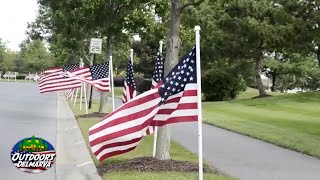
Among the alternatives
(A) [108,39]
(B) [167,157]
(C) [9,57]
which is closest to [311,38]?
(A) [108,39]

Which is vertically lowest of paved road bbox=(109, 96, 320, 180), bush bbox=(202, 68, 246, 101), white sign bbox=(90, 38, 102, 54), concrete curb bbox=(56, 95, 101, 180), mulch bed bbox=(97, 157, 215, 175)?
paved road bbox=(109, 96, 320, 180)

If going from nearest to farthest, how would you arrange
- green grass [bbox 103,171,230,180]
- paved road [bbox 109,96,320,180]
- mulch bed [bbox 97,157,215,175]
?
green grass [bbox 103,171,230,180], mulch bed [bbox 97,157,215,175], paved road [bbox 109,96,320,180]

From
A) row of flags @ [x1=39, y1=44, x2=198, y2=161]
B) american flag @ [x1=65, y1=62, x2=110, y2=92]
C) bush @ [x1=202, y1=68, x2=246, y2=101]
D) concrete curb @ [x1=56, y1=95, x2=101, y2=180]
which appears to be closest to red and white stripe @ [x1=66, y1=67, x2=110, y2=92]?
american flag @ [x1=65, y1=62, x2=110, y2=92]

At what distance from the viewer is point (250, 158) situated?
36.2ft

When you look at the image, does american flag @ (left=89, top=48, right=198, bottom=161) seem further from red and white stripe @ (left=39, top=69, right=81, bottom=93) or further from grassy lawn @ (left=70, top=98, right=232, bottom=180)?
red and white stripe @ (left=39, top=69, right=81, bottom=93)

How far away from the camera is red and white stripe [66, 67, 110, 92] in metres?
17.2

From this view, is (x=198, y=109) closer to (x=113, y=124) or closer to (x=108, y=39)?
(x=113, y=124)

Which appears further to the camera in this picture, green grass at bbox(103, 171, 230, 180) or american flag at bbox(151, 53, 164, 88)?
american flag at bbox(151, 53, 164, 88)

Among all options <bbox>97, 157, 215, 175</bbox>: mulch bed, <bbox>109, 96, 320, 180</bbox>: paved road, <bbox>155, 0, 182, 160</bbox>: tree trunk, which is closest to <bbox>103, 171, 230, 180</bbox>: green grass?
<bbox>97, 157, 215, 175</bbox>: mulch bed

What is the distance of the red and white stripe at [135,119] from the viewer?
7.53 meters

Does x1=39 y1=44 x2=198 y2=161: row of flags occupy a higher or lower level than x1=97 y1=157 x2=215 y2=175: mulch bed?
higher

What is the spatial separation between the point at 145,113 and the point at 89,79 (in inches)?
402

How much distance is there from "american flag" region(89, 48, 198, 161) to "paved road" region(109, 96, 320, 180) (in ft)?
6.64

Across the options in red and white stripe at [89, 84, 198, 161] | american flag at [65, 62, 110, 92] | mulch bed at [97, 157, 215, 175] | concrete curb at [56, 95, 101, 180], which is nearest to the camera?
red and white stripe at [89, 84, 198, 161]
